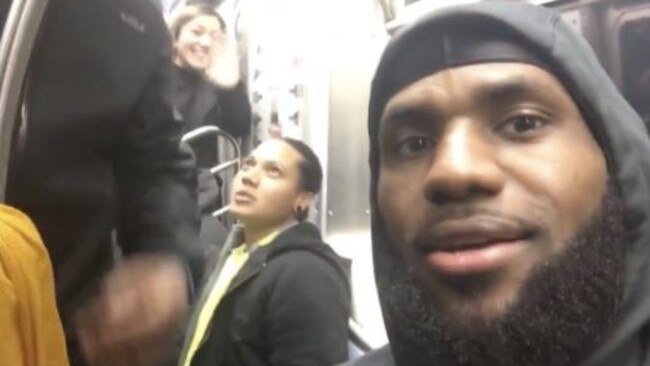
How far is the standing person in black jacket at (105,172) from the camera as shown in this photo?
0.91 metres

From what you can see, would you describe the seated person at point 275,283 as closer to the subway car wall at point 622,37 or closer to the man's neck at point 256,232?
the man's neck at point 256,232

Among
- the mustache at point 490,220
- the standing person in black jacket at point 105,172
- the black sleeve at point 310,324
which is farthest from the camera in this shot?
the standing person in black jacket at point 105,172

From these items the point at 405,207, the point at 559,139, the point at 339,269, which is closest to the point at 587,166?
the point at 559,139

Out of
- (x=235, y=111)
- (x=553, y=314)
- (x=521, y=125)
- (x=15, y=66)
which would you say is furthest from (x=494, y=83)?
(x=15, y=66)

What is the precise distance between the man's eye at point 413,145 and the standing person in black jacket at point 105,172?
24 cm

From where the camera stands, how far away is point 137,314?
0.89 metres

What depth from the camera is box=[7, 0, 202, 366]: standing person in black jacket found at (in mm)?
914

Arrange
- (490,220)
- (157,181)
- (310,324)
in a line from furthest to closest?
(157,181) < (310,324) < (490,220)

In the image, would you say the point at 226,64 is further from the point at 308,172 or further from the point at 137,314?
the point at 137,314

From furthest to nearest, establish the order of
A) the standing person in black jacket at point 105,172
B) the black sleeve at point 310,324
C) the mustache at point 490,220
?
the standing person in black jacket at point 105,172 → the black sleeve at point 310,324 → the mustache at point 490,220

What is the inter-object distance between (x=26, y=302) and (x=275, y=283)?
21cm

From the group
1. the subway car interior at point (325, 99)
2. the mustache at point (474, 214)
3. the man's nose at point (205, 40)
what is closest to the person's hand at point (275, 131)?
the subway car interior at point (325, 99)

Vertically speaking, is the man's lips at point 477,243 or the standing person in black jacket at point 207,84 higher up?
the standing person in black jacket at point 207,84

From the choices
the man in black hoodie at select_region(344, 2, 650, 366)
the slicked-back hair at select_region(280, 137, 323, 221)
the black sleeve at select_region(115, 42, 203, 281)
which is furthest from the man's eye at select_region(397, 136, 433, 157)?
the black sleeve at select_region(115, 42, 203, 281)
